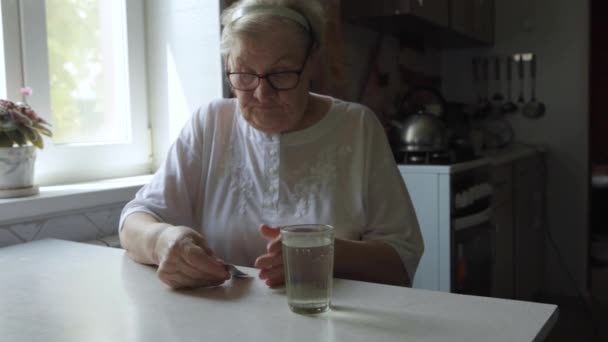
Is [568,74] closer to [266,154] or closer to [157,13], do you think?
[157,13]

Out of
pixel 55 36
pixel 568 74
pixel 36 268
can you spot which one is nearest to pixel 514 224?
pixel 568 74

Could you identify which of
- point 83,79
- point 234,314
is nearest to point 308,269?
point 234,314

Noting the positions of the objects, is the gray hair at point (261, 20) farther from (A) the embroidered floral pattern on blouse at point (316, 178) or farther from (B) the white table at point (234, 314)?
(B) the white table at point (234, 314)

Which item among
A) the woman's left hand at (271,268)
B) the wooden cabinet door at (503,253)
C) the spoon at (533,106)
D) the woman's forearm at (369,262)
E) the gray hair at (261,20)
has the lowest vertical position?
the wooden cabinet door at (503,253)

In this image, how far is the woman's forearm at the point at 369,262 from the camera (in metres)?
1.09

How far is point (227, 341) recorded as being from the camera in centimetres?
72

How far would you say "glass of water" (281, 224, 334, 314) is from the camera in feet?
2.70

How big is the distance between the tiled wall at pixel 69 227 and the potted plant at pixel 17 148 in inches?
3.5

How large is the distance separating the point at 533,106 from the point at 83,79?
277 cm

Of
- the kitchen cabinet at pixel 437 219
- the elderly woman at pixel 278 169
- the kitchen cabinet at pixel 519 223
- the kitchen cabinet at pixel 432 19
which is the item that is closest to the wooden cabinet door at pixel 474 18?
the kitchen cabinet at pixel 432 19

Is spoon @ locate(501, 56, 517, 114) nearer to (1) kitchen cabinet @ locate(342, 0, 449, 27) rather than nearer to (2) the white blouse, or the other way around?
(1) kitchen cabinet @ locate(342, 0, 449, 27)

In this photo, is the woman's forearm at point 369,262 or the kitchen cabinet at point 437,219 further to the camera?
the kitchen cabinet at point 437,219

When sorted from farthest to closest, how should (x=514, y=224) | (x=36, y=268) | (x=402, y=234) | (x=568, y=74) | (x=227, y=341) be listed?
(x=568, y=74) → (x=514, y=224) → (x=402, y=234) → (x=36, y=268) → (x=227, y=341)

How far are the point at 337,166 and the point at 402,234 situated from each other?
0.21m
